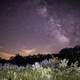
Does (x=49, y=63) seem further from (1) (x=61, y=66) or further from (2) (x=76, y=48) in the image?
(2) (x=76, y=48)

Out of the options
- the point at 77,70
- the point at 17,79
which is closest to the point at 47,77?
the point at 17,79

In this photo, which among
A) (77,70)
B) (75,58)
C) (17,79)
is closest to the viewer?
(17,79)

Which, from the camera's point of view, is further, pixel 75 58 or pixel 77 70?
pixel 75 58

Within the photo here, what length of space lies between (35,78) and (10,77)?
1.09 meters

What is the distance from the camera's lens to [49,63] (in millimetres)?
19562

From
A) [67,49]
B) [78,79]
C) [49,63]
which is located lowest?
[78,79]

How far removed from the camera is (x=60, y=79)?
1016 cm

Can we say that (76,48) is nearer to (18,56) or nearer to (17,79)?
(18,56)

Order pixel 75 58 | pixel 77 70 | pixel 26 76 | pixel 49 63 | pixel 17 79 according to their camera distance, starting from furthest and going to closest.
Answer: pixel 75 58
pixel 49 63
pixel 77 70
pixel 26 76
pixel 17 79

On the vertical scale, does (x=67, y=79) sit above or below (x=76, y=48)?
below

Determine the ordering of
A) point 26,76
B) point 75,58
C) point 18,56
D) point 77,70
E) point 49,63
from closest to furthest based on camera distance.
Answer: point 26,76, point 77,70, point 49,63, point 75,58, point 18,56

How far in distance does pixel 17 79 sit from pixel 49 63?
10501 mm

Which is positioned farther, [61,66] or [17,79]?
→ [61,66]

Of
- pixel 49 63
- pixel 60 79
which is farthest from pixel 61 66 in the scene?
pixel 60 79
